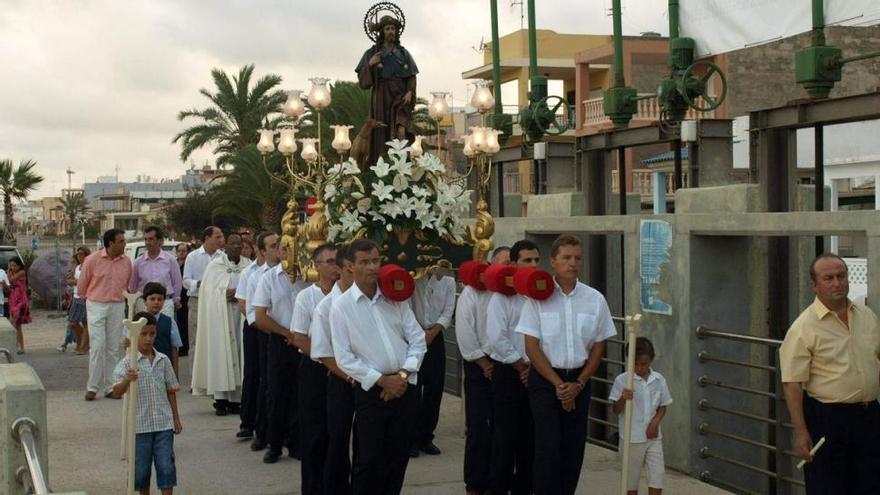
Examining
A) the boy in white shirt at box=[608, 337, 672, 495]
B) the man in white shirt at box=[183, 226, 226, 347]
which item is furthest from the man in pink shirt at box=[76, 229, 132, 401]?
the boy in white shirt at box=[608, 337, 672, 495]

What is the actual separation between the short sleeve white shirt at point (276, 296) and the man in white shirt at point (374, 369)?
9.70 feet

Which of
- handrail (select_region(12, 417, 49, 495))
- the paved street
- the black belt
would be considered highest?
the black belt

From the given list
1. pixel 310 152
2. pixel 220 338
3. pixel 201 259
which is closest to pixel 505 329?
pixel 310 152

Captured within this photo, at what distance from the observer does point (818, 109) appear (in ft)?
36.0

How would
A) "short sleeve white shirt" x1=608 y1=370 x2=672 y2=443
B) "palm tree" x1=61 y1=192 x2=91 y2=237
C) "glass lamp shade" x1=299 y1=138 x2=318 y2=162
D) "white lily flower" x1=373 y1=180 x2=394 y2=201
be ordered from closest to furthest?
"short sleeve white shirt" x1=608 y1=370 x2=672 y2=443 → "white lily flower" x1=373 y1=180 x2=394 y2=201 → "glass lamp shade" x1=299 y1=138 x2=318 y2=162 → "palm tree" x1=61 y1=192 x2=91 y2=237

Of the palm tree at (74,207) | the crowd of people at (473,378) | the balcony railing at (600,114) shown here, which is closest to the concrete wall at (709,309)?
the crowd of people at (473,378)

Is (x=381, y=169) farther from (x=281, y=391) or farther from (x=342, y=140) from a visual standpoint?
(x=281, y=391)

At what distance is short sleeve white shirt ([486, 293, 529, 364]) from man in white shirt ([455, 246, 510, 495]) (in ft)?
0.71

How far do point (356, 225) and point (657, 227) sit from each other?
2381 millimetres

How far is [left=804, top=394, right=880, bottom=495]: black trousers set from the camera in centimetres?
682

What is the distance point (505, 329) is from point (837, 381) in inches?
92.2

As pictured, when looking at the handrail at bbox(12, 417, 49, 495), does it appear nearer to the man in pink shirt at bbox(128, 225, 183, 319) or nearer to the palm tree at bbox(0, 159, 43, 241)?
the man in pink shirt at bbox(128, 225, 183, 319)

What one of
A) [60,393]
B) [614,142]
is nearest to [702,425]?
[614,142]

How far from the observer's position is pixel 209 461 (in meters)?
10.4
